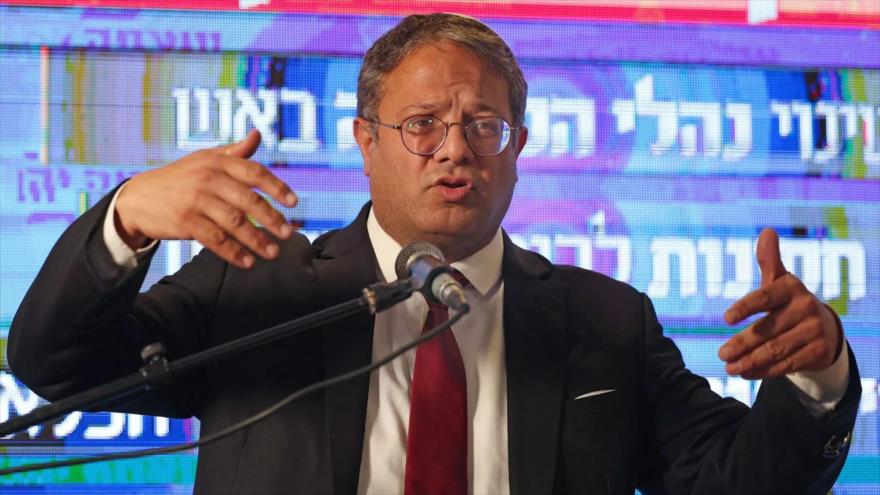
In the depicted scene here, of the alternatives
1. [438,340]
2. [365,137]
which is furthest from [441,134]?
[438,340]

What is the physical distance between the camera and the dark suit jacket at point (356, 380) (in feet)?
6.39

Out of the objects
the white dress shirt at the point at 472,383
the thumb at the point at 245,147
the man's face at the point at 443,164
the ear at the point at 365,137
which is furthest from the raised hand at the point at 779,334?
the ear at the point at 365,137

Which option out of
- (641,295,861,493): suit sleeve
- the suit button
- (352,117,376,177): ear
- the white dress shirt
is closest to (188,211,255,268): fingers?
the white dress shirt

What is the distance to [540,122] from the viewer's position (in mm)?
3141

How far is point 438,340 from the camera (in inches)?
87.6

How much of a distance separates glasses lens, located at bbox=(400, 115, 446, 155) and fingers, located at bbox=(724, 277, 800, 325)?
73 centimetres

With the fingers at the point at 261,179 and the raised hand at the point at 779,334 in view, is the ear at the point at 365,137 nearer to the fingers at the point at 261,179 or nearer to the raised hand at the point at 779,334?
the fingers at the point at 261,179

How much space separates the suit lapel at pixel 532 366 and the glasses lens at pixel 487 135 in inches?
9.6

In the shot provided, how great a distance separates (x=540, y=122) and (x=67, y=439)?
A: 146 centimetres

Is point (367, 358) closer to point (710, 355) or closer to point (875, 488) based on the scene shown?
point (710, 355)

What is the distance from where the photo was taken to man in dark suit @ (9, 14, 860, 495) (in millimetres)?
1847

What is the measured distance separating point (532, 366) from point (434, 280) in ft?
2.04

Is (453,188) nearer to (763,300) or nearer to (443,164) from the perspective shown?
(443,164)

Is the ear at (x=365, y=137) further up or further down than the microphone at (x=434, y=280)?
further up
